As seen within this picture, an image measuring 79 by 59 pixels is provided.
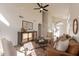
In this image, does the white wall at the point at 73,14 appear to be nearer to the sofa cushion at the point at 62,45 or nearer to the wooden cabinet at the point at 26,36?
the sofa cushion at the point at 62,45

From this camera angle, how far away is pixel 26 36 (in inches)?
A: 55.7

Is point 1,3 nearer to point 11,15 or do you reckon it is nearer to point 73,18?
point 11,15

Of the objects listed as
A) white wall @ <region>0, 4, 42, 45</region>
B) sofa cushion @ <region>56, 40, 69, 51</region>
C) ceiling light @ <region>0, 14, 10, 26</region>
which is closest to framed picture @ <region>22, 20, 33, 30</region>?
white wall @ <region>0, 4, 42, 45</region>

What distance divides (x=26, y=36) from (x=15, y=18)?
0.24 metres

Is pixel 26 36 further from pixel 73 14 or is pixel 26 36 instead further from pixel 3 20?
pixel 73 14

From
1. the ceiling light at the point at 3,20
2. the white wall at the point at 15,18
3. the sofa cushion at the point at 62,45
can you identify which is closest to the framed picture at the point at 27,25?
the white wall at the point at 15,18

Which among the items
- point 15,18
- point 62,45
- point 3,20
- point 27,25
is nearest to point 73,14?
point 62,45

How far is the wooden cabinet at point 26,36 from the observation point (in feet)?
4.63

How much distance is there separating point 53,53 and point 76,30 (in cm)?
37

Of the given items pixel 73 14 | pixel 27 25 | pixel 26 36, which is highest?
pixel 73 14

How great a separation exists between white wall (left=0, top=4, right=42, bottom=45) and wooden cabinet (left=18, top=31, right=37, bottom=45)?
0.05 metres

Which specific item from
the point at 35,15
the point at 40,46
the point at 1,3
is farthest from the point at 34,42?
the point at 1,3

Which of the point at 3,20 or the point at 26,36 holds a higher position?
the point at 3,20

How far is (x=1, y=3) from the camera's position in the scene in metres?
1.43
